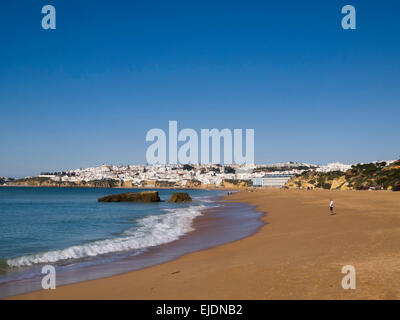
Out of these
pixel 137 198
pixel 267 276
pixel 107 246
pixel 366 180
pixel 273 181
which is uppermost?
pixel 267 276

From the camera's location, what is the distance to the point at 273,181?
7190 inches

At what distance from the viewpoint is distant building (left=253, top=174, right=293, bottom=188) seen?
17838cm

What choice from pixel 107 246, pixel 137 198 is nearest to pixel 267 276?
pixel 107 246

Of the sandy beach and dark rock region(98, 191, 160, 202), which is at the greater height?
the sandy beach

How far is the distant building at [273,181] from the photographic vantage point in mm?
178375

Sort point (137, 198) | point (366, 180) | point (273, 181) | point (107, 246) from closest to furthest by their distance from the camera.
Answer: point (107, 246) → point (137, 198) → point (366, 180) → point (273, 181)
